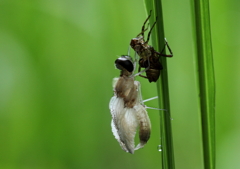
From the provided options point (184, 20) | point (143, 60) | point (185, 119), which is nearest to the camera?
point (143, 60)

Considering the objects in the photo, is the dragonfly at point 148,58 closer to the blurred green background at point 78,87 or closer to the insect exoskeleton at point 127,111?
the insect exoskeleton at point 127,111

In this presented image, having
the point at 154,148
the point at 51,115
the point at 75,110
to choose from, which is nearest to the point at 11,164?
the point at 51,115

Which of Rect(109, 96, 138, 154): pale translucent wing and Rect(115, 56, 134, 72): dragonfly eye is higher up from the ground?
Rect(115, 56, 134, 72): dragonfly eye

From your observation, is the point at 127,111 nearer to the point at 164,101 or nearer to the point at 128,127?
the point at 128,127

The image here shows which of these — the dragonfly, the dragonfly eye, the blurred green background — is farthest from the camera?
the blurred green background

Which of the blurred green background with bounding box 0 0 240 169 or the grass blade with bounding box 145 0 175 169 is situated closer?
the grass blade with bounding box 145 0 175 169

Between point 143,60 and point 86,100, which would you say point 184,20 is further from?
point 86,100

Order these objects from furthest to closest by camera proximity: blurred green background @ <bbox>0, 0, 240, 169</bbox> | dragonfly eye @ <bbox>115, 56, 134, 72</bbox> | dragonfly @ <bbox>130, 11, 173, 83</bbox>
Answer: blurred green background @ <bbox>0, 0, 240, 169</bbox> → dragonfly eye @ <bbox>115, 56, 134, 72</bbox> → dragonfly @ <bbox>130, 11, 173, 83</bbox>

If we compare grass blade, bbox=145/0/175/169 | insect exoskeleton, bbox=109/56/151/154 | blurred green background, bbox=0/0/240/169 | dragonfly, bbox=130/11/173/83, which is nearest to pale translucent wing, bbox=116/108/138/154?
insect exoskeleton, bbox=109/56/151/154

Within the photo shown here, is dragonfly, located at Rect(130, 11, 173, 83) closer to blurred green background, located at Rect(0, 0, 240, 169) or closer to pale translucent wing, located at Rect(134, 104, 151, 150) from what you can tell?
pale translucent wing, located at Rect(134, 104, 151, 150)
